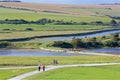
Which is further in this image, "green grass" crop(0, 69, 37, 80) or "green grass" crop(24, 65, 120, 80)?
"green grass" crop(0, 69, 37, 80)

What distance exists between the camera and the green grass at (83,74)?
49.7 m

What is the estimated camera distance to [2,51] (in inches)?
3856

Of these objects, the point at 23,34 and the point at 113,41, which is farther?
the point at 23,34

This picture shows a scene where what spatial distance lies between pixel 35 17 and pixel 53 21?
44.9 ft


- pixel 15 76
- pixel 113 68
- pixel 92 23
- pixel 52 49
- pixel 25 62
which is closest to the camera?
pixel 15 76

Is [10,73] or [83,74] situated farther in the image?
[10,73]

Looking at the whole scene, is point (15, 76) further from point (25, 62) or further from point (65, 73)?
point (25, 62)

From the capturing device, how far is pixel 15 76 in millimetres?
50875

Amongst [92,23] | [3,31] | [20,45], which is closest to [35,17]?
[92,23]

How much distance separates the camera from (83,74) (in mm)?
52375

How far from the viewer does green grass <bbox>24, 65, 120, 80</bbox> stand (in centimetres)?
4966

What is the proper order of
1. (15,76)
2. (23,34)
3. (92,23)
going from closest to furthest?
(15,76) < (23,34) < (92,23)

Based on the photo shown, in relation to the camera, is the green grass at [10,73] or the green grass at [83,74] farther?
the green grass at [10,73]

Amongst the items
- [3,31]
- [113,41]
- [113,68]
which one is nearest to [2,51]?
[113,41]
